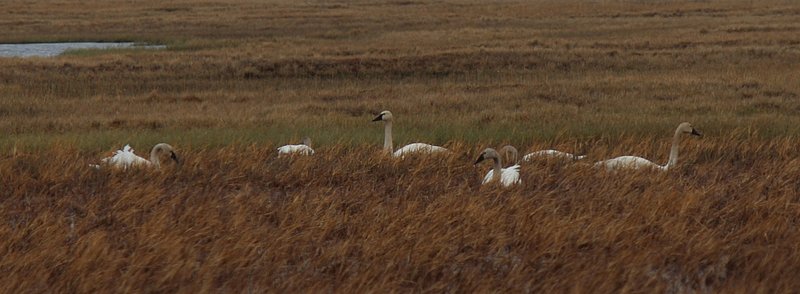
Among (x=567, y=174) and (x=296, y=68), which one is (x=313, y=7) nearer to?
(x=296, y=68)

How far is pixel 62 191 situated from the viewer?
878 cm

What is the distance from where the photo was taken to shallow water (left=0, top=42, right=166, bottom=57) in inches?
1259

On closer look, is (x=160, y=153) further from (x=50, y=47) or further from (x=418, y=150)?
(x=50, y=47)

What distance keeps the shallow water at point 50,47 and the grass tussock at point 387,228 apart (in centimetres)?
2320

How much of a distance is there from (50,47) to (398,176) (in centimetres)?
2717

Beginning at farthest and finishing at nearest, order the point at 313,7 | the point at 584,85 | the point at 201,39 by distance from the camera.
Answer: the point at 313,7 → the point at 201,39 → the point at 584,85

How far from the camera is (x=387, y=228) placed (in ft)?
23.5

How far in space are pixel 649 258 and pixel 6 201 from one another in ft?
15.8

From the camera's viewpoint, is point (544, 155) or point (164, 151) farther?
point (544, 155)

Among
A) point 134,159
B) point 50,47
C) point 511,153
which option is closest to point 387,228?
point 134,159

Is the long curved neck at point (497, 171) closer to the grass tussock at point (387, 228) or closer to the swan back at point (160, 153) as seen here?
the grass tussock at point (387, 228)

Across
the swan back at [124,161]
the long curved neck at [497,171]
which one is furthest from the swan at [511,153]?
the swan back at [124,161]

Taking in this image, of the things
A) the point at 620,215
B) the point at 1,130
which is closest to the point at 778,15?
the point at 1,130

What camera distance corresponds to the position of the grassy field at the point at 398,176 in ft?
21.1
